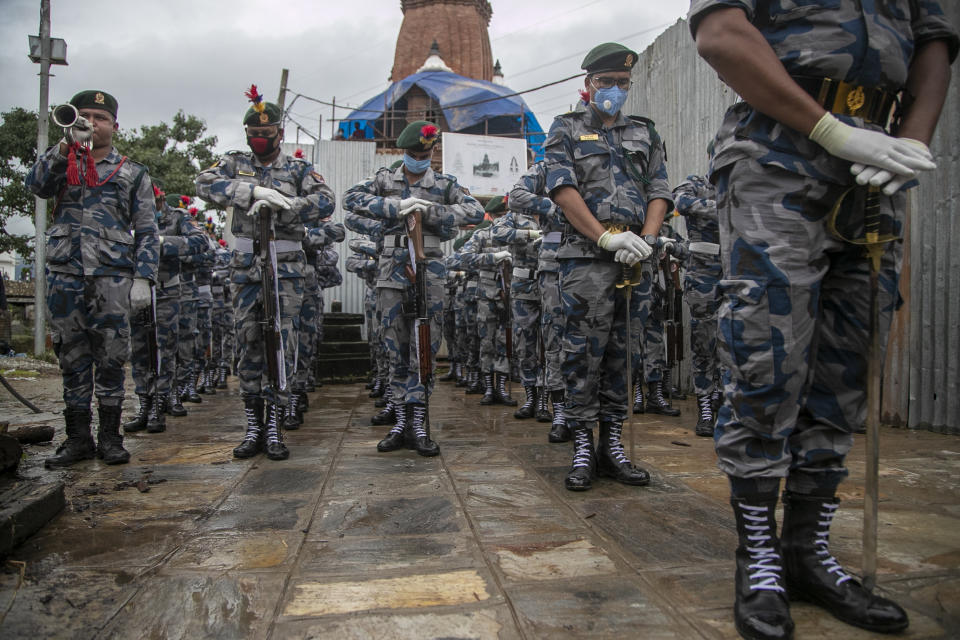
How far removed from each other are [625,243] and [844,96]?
136 cm

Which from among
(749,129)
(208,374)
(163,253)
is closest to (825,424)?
(749,129)

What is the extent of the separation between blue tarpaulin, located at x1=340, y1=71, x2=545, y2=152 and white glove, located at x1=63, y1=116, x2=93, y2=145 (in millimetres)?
18508

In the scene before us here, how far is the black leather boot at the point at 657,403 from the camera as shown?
6.16 m

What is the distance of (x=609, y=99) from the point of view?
3506 mm

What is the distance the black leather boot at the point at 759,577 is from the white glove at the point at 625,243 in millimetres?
1505

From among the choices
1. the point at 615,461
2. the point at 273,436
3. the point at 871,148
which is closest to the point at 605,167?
the point at 615,461

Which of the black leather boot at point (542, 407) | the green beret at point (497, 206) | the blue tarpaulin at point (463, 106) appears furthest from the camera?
the blue tarpaulin at point (463, 106)

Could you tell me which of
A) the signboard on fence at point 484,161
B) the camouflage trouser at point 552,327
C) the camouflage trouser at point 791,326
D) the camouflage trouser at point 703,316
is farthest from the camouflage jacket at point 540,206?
the signboard on fence at point 484,161

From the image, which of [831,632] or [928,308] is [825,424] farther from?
[928,308]

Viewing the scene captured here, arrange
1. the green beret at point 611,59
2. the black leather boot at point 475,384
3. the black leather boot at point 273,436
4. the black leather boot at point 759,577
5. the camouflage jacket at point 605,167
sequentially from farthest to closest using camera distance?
the black leather boot at point 475,384 → the black leather boot at point 273,436 → the green beret at point 611,59 → the camouflage jacket at point 605,167 → the black leather boot at point 759,577

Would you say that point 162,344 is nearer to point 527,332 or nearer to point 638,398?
point 527,332

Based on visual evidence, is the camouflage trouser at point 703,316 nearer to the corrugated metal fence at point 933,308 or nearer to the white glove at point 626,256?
the corrugated metal fence at point 933,308

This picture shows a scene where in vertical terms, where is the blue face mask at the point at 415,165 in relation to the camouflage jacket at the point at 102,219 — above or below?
above

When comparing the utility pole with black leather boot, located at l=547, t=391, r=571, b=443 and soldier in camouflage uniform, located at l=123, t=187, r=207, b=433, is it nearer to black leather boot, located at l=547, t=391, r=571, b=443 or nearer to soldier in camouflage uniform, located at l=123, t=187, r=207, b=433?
soldier in camouflage uniform, located at l=123, t=187, r=207, b=433
